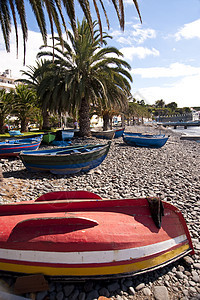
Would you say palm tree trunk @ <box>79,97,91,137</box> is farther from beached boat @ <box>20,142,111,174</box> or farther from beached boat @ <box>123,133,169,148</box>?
beached boat @ <box>20,142,111,174</box>

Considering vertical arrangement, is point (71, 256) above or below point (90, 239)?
below

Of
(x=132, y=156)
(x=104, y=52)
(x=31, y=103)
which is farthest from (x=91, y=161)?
(x=31, y=103)

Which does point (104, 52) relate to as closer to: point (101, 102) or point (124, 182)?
point (101, 102)

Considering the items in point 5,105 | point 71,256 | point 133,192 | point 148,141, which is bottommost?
point 133,192

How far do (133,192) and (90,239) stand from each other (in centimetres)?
354

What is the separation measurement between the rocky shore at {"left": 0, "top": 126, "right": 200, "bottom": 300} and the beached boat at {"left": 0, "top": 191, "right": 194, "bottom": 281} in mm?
221

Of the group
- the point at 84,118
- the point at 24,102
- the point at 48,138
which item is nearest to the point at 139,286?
the point at 48,138

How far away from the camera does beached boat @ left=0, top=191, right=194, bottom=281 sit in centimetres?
241

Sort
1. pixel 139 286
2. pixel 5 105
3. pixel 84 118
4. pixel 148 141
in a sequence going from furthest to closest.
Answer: pixel 5 105, pixel 84 118, pixel 148 141, pixel 139 286

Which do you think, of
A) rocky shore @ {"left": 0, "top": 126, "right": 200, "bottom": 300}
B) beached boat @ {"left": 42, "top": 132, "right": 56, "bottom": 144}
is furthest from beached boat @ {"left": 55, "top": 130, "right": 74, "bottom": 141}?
rocky shore @ {"left": 0, "top": 126, "right": 200, "bottom": 300}

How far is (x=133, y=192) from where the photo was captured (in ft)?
A: 19.0

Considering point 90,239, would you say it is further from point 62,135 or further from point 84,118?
point 84,118

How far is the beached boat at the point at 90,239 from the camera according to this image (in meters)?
2.41

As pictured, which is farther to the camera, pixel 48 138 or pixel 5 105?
pixel 5 105
